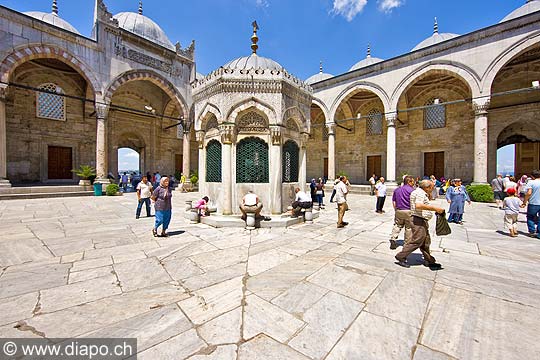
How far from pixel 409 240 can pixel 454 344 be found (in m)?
1.78

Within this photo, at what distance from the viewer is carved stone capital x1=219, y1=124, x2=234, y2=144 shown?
625cm

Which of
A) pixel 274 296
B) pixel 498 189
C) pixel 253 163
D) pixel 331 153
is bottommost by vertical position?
pixel 274 296

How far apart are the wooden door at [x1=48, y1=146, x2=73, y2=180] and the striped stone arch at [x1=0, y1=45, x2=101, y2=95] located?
19.2ft

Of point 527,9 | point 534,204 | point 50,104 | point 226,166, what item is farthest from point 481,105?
point 50,104

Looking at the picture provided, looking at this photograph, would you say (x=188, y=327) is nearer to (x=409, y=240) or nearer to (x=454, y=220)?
(x=409, y=240)

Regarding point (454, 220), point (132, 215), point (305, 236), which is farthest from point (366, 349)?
point (132, 215)

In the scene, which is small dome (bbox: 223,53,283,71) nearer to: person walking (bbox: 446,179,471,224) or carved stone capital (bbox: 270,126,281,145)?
carved stone capital (bbox: 270,126,281,145)

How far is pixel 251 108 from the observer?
636 centimetres

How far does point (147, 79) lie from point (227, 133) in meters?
13.1

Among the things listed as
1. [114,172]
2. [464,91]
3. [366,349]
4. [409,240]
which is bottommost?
[366,349]

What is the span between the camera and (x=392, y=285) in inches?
115

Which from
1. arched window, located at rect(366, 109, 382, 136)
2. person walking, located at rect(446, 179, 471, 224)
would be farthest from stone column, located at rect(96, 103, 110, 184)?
arched window, located at rect(366, 109, 382, 136)

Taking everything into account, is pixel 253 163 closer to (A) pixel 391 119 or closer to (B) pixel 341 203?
(B) pixel 341 203

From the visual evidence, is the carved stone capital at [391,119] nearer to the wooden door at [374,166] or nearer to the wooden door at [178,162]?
the wooden door at [374,166]
